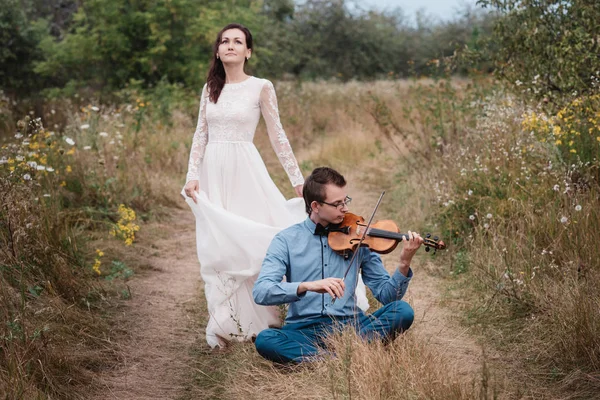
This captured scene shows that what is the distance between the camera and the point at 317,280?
358 cm

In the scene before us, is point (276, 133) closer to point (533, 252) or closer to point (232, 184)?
point (232, 184)

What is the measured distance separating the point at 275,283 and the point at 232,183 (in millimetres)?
1150

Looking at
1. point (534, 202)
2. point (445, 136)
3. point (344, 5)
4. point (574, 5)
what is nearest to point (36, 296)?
point (534, 202)

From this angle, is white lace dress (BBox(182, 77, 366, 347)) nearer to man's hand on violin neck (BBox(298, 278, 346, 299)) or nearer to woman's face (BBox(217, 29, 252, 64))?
woman's face (BBox(217, 29, 252, 64))

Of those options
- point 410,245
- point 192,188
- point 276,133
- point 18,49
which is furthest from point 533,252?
point 18,49

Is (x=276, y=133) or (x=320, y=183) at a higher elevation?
(x=276, y=133)

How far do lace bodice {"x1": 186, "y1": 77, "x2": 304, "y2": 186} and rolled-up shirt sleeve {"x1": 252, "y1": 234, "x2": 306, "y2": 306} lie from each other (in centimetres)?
80

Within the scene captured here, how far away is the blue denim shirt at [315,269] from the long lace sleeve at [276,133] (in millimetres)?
734

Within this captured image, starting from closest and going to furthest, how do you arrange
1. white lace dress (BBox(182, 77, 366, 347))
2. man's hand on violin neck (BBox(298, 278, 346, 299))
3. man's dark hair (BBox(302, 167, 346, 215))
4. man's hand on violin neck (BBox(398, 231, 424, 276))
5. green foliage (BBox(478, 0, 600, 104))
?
1. man's hand on violin neck (BBox(298, 278, 346, 299))
2. man's hand on violin neck (BBox(398, 231, 424, 276))
3. man's dark hair (BBox(302, 167, 346, 215))
4. white lace dress (BBox(182, 77, 366, 347))
5. green foliage (BBox(478, 0, 600, 104))

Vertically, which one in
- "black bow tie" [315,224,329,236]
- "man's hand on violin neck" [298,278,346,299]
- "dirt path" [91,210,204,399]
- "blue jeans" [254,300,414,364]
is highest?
"black bow tie" [315,224,329,236]

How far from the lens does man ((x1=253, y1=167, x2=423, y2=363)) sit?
11.9 ft

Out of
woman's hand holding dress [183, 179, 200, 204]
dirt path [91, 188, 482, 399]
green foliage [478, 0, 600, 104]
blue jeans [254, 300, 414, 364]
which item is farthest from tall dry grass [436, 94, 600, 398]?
woman's hand holding dress [183, 179, 200, 204]

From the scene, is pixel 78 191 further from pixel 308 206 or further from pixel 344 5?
pixel 344 5

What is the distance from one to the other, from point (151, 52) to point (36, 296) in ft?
41.4
